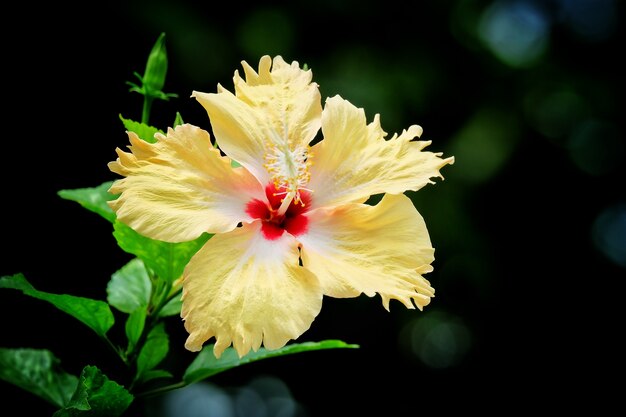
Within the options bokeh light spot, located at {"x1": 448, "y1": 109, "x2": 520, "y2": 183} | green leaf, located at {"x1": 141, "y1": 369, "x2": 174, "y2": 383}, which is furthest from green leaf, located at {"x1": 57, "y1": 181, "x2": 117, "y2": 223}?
bokeh light spot, located at {"x1": 448, "y1": 109, "x2": 520, "y2": 183}

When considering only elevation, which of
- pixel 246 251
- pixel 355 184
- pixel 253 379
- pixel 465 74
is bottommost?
pixel 253 379

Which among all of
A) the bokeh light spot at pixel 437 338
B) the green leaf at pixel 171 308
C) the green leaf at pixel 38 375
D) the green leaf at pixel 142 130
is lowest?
the bokeh light spot at pixel 437 338

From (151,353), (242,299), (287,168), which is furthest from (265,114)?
(151,353)

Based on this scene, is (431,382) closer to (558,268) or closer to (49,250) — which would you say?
(558,268)

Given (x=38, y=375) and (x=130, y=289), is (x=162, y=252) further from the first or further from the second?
(x=38, y=375)

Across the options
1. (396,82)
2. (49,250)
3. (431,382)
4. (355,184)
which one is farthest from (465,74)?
(355,184)

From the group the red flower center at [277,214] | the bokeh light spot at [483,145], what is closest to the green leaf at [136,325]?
the red flower center at [277,214]

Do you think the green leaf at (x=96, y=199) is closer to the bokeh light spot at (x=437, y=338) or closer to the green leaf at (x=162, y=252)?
the green leaf at (x=162, y=252)
